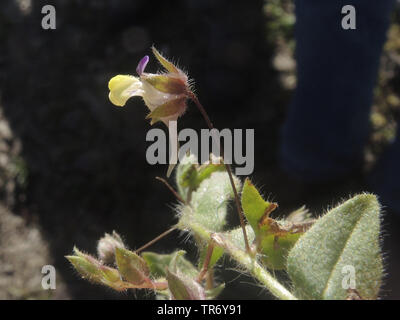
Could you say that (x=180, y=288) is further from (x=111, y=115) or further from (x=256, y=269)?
(x=111, y=115)

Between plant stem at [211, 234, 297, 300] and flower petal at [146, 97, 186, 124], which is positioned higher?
flower petal at [146, 97, 186, 124]

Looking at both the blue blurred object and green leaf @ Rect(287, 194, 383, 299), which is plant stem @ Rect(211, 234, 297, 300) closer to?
green leaf @ Rect(287, 194, 383, 299)

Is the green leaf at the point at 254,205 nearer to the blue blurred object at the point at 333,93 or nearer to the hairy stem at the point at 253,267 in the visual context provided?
the hairy stem at the point at 253,267

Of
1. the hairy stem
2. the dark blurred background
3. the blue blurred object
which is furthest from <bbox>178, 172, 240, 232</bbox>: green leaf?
the dark blurred background

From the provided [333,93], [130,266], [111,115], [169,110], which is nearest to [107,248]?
[130,266]

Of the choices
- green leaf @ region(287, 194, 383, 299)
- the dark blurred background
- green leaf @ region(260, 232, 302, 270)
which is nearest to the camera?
green leaf @ region(287, 194, 383, 299)

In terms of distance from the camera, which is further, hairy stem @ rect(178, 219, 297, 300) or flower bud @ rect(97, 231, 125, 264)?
flower bud @ rect(97, 231, 125, 264)

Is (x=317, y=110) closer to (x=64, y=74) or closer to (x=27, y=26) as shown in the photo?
(x=64, y=74)
